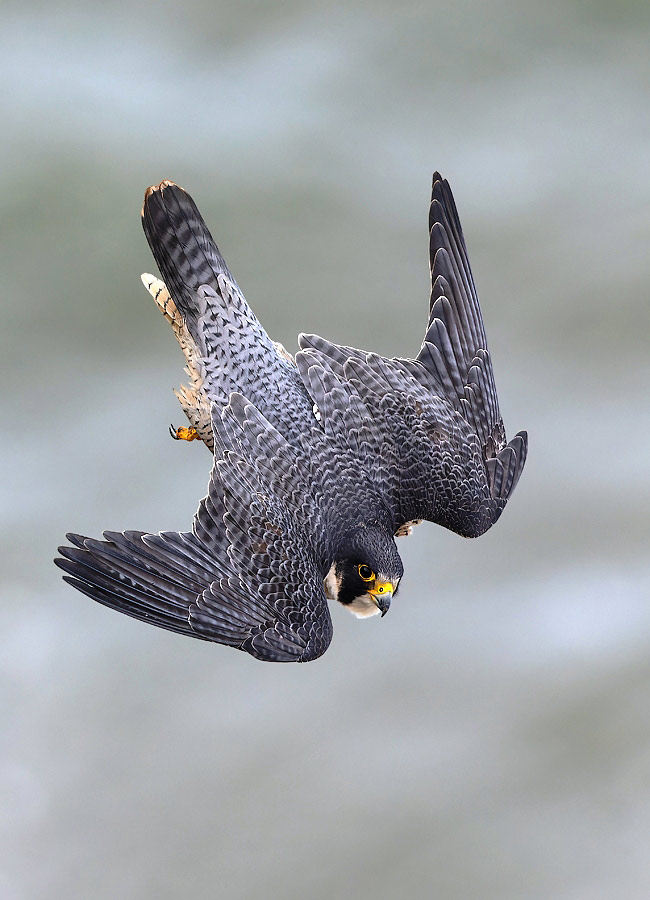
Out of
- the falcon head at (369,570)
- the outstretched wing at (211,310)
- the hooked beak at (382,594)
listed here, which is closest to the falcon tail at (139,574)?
the falcon head at (369,570)

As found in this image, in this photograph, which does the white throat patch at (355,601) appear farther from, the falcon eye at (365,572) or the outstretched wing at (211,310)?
the outstretched wing at (211,310)

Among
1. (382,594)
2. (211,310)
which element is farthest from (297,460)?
(211,310)

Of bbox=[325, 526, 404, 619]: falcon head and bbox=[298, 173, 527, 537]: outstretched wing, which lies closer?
bbox=[325, 526, 404, 619]: falcon head

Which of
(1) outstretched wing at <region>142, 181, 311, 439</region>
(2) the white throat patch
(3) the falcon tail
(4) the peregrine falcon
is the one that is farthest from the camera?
(1) outstretched wing at <region>142, 181, 311, 439</region>

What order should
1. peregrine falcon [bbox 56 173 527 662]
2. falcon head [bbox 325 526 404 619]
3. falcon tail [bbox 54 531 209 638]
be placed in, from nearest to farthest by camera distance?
falcon tail [bbox 54 531 209 638] → peregrine falcon [bbox 56 173 527 662] → falcon head [bbox 325 526 404 619]

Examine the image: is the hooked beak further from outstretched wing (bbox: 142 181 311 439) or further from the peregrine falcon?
outstretched wing (bbox: 142 181 311 439)

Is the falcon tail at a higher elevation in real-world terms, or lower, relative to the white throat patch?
lower

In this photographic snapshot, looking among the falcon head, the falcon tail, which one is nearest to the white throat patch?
the falcon head

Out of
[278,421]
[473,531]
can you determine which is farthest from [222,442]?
[473,531]
